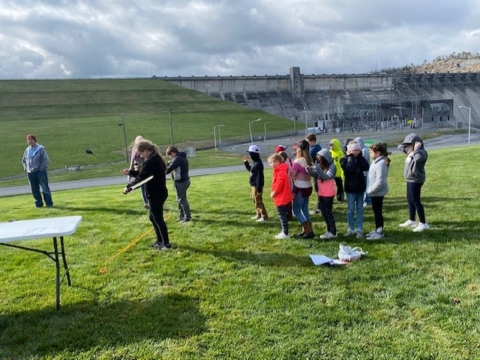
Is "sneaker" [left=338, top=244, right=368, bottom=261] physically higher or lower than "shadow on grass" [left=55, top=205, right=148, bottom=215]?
lower

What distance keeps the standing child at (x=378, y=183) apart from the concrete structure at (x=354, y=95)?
297 feet

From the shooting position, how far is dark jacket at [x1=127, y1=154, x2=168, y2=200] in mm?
6777

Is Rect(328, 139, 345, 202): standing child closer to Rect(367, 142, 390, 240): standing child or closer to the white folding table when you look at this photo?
Rect(367, 142, 390, 240): standing child

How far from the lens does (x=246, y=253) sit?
6.74 metres

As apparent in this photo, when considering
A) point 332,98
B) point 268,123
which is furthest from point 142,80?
point 332,98

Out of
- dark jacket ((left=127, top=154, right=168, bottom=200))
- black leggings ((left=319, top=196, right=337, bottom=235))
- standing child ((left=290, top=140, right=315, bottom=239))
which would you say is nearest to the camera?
dark jacket ((left=127, top=154, right=168, bottom=200))

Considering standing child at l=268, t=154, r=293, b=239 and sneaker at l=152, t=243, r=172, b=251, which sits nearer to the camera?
sneaker at l=152, t=243, r=172, b=251

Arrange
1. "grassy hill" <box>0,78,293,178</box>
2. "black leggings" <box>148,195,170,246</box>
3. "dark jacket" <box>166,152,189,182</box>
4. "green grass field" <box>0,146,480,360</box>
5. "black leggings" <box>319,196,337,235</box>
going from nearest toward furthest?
"green grass field" <box>0,146,480,360</box> < "black leggings" <box>148,195,170,246</box> < "black leggings" <box>319,196,337,235</box> < "dark jacket" <box>166,152,189,182</box> < "grassy hill" <box>0,78,293,178</box>

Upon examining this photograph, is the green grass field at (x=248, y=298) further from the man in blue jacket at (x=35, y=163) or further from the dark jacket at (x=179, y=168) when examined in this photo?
the man in blue jacket at (x=35, y=163)

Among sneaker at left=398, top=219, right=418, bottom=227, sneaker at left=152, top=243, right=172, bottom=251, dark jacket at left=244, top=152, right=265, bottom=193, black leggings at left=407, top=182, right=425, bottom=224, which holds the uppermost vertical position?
dark jacket at left=244, top=152, right=265, bottom=193

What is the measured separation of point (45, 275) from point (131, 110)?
8953 cm

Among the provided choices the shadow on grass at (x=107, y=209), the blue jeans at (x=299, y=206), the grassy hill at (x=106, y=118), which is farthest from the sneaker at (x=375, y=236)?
the grassy hill at (x=106, y=118)

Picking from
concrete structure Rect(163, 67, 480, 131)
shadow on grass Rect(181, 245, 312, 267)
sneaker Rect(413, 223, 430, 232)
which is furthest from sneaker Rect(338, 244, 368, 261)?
concrete structure Rect(163, 67, 480, 131)

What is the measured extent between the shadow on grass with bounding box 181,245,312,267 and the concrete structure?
91950 millimetres
